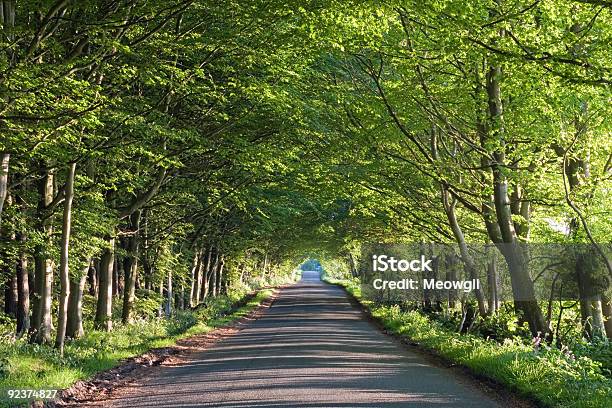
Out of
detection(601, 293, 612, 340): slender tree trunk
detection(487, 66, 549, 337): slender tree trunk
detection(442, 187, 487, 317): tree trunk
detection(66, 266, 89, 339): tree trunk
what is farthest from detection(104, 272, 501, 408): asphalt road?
detection(601, 293, 612, 340): slender tree trunk

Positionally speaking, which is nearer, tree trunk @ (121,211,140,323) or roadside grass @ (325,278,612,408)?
roadside grass @ (325,278,612,408)

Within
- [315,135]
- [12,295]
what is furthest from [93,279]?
[315,135]

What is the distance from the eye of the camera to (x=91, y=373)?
1270 centimetres

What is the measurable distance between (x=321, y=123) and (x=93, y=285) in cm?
1653

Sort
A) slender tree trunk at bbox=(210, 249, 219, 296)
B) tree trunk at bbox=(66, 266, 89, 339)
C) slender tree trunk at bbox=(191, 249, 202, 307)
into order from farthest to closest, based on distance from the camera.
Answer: slender tree trunk at bbox=(210, 249, 219, 296), slender tree trunk at bbox=(191, 249, 202, 307), tree trunk at bbox=(66, 266, 89, 339)

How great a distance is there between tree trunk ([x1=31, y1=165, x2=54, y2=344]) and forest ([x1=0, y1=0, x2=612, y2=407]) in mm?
67

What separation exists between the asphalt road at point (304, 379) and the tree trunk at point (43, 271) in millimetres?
3249

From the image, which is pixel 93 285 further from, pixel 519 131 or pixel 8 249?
pixel 519 131

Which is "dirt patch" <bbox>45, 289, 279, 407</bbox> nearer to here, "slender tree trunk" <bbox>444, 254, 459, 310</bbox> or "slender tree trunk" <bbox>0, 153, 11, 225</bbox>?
"slender tree trunk" <bbox>0, 153, 11, 225</bbox>

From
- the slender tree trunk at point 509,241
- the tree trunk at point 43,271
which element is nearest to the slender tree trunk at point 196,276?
the tree trunk at point 43,271

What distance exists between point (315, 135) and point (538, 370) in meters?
12.8

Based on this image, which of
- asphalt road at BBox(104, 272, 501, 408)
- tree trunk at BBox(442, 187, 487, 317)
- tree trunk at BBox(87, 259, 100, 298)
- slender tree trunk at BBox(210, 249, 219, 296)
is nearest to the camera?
asphalt road at BBox(104, 272, 501, 408)

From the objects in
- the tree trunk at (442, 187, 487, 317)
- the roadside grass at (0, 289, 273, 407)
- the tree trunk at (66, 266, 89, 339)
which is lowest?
the roadside grass at (0, 289, 273, 407)

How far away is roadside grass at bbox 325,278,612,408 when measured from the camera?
9516mm
